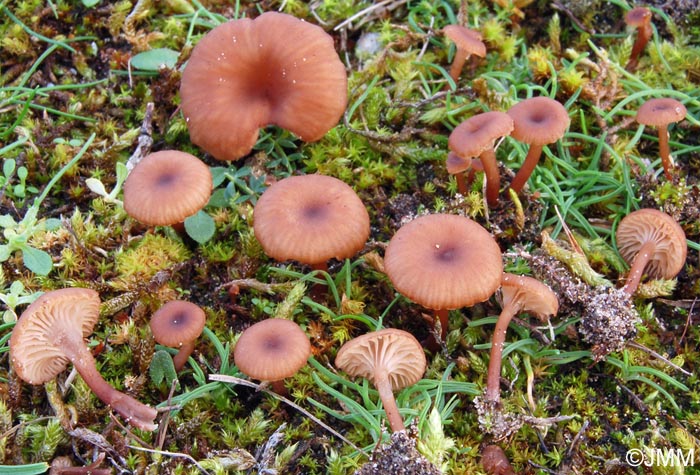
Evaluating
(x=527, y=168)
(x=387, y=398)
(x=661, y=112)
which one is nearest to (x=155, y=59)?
(x=527, y=168)

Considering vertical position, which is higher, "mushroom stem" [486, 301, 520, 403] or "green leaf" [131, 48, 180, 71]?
"green leaf" [131, 48, 180, 71]

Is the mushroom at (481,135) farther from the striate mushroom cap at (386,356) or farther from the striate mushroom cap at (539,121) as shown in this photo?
the striate mushroom cap at (386,356)

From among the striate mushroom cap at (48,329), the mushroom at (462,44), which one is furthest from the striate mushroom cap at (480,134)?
the striate mushroom cap at (48,329)

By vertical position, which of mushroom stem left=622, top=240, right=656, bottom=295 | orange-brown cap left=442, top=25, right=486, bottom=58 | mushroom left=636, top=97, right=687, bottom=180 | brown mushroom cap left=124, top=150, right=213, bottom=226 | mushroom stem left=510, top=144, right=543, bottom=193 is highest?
orange-brown cap left=442, top=25, right=486, bottom=58

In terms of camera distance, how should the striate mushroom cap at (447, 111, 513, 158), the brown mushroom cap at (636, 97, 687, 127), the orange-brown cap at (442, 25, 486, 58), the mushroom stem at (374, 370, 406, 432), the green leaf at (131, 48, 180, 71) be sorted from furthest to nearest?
1. the green leaf at (131, 48, 180, 71)
2. the orange-brown cap at (442, 25, 486, 58)
3. the brown mushroom cap at (636, 97, 687, 127)
4. the striate mushroom cap at (447, 111, 513, 158)
5. the mushroom stem at (374, 370, 406, 432)

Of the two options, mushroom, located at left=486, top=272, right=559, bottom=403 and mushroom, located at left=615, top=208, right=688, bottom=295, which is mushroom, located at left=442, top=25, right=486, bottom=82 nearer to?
mushroom, located at left=615, top=208, right=688, bottom=295

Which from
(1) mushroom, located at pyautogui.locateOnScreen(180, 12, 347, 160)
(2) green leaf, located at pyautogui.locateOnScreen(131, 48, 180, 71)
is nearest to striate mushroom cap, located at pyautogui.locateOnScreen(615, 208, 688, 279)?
(1) mushroom, located at pyautogui.locateOnScreen(180, 12, 347, 160)
